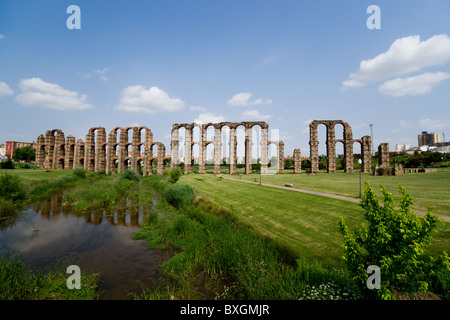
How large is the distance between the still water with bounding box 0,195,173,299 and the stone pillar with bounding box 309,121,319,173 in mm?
42448

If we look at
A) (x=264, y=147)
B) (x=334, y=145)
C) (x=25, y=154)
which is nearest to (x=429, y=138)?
(x=334, y=145)

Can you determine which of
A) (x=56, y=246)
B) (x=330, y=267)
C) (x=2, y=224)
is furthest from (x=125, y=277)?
(x=2, y=224)

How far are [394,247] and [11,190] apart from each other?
2977cm

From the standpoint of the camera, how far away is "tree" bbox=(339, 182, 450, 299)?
3.49 meters

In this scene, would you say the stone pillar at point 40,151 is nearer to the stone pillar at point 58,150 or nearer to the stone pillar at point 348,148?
the stone pillar at point 58,150

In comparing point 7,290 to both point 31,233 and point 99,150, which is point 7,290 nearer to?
point 31,233

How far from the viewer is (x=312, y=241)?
8.58 metres

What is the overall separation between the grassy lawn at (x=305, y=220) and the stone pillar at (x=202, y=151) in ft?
108

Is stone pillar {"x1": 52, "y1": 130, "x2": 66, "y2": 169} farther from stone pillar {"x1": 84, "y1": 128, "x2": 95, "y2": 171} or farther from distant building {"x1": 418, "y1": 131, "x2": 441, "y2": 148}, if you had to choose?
distant building {"x1": 418, "y1": 131, "x2": 441, "y2": 148}

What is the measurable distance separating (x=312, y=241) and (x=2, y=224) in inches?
794

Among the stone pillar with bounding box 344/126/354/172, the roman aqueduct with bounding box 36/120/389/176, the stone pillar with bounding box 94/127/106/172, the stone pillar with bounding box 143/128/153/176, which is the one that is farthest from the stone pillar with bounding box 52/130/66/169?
the stone pillar with bounding box 344/126/354/172

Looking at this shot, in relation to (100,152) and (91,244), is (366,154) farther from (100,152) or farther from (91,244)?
(100,152)

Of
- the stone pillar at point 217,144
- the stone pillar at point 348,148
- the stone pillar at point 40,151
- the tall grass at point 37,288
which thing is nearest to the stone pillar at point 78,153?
the stone pillar at point 40,151

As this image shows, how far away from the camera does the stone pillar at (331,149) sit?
45.5 m
